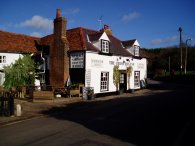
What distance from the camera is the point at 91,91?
21.2 metres

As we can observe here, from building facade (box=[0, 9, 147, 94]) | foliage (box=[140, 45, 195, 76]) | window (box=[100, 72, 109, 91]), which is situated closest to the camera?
building facade (box=[0, 9, 147, 94])

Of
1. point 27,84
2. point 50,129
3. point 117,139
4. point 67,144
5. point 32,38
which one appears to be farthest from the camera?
point 32,38

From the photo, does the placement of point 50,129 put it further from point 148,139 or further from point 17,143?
point 148,139

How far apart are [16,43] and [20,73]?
5168 millimetres

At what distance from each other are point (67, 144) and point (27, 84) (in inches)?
671

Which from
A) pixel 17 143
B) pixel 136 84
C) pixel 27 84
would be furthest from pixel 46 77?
pixel 17 143

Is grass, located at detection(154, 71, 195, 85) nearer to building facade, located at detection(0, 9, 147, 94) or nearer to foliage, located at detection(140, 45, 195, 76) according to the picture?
foliage, located at detection(140, 45, 195, 76)

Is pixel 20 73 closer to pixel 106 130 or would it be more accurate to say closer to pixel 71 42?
pixel 71 42

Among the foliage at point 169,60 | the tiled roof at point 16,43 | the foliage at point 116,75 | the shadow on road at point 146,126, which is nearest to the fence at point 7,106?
the shadow on road at point 146,126

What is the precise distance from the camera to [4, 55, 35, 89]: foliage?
898 inches

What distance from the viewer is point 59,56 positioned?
23.0m

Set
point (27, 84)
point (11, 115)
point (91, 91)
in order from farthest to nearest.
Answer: point (27, 84)
point (91, 91)
point (11, 115)

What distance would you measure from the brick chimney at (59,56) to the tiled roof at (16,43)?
4263 millimetres

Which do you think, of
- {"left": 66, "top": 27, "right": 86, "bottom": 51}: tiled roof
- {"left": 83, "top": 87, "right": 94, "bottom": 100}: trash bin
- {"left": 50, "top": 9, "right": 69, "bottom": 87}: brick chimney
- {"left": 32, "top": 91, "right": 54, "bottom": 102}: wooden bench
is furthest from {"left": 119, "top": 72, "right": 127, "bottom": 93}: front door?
{"left": 32, "top": 91, "right": 54, "bottom": 102}: wooden bench
